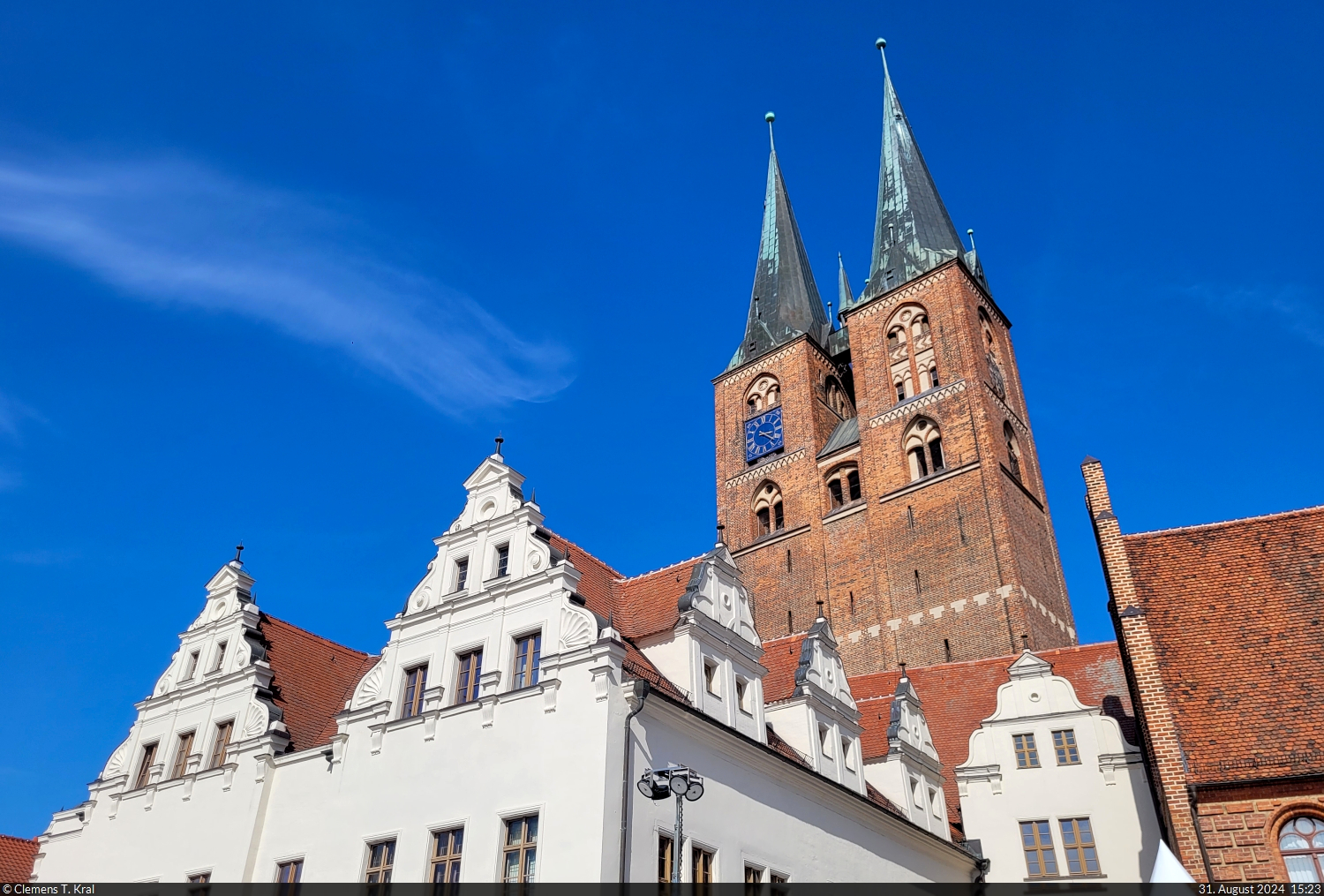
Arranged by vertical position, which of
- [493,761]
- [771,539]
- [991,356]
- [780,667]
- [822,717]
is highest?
[991,356]

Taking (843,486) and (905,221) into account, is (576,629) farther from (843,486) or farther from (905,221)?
(905,221)

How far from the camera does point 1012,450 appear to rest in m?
44.6

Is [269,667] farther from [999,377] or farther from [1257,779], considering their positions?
[999,377]

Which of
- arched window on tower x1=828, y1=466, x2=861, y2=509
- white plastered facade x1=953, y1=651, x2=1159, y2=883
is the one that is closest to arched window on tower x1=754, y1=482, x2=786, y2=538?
arched window on tower x1=828, y1=466, x2=861, y2=509

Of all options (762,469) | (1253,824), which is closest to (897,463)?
(762,469)

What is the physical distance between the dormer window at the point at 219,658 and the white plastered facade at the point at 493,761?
4.6 inches

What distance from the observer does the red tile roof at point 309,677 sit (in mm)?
20312

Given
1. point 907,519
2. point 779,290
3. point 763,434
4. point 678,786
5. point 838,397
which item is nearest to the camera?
point 678,786

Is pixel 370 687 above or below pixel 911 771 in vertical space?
below

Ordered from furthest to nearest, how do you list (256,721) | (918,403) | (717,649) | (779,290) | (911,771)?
(779,290) < (918,403) < (911,771) < (256,721) < (717,649)

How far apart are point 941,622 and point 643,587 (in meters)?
22.2

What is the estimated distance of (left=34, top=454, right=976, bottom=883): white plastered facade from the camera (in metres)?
15.1

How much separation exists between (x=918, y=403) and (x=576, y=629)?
31868 millimetres

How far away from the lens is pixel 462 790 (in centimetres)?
1578
